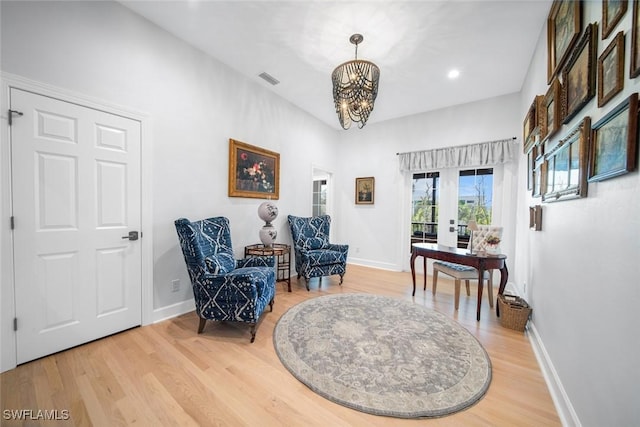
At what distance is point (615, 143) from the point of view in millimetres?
1000

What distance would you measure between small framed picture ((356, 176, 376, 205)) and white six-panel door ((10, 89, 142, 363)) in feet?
12.8

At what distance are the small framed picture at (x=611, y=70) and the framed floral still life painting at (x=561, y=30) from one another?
0.56 m

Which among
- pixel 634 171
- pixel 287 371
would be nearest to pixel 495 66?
pixel 634 171

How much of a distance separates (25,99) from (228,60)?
1952mm

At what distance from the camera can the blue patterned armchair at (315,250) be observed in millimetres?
3521

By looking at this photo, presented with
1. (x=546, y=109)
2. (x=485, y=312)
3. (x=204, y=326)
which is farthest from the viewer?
(x=485, y=312)

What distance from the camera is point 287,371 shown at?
1712mm

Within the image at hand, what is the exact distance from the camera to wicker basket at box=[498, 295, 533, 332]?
227 cm

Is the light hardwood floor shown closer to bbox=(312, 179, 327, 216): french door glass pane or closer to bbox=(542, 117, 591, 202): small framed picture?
bbox=(542, 117, 591, 202): small framed picture

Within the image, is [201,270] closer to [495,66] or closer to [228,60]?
[228,60]

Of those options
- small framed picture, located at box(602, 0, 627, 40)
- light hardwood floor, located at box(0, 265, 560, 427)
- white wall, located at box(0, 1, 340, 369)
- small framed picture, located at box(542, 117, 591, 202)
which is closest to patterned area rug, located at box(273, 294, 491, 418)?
light hardwood floor, located at box(0, 265, 560, 427)

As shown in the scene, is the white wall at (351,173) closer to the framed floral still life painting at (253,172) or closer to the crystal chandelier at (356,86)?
the framed floral still life painting at (253,172)

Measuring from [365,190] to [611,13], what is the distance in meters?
3.97

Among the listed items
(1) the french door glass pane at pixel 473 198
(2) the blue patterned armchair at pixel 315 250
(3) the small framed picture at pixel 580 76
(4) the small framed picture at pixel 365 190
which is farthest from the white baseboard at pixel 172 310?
(1) the french door glass pane at pixel 473 198
